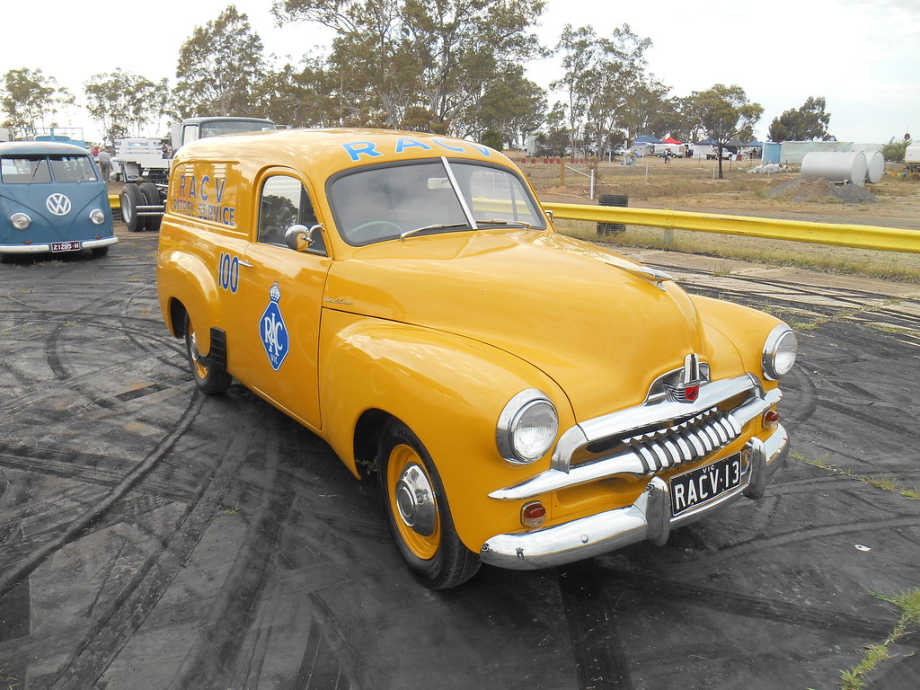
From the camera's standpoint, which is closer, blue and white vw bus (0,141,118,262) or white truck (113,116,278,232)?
blue and white vw bus (0,141,118,262)

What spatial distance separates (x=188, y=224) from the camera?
5.50 m

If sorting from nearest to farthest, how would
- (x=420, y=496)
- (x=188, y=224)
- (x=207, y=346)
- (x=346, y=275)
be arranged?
(x=420, y=496) → (x=346, y=275) → (x=207, y=346) → (x=188, y=224)

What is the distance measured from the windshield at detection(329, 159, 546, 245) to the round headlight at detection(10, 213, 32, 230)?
403 inches

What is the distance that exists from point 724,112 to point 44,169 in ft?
146

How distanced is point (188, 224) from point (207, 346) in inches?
40.4

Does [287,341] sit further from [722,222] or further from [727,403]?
[722,222]

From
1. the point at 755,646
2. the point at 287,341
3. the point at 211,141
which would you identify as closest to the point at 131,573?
the point at 287,341

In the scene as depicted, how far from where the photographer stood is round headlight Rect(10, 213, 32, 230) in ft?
38.7

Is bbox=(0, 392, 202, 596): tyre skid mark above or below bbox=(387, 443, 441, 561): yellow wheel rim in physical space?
below

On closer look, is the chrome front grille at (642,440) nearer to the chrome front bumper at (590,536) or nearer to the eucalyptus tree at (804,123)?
the chrome front bumper at (590,536)

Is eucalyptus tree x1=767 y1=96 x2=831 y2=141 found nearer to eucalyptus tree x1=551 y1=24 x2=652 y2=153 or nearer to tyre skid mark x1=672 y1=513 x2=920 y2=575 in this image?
eucalyptus tree x1=551 y1=24 x2=652 y2=153

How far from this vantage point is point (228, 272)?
475cm

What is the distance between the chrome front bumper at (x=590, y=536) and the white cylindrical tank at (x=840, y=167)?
32.8 metres

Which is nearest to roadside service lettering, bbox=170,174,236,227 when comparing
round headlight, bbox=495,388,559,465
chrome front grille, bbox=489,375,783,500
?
round headlight, bbox=495,388,559,465
